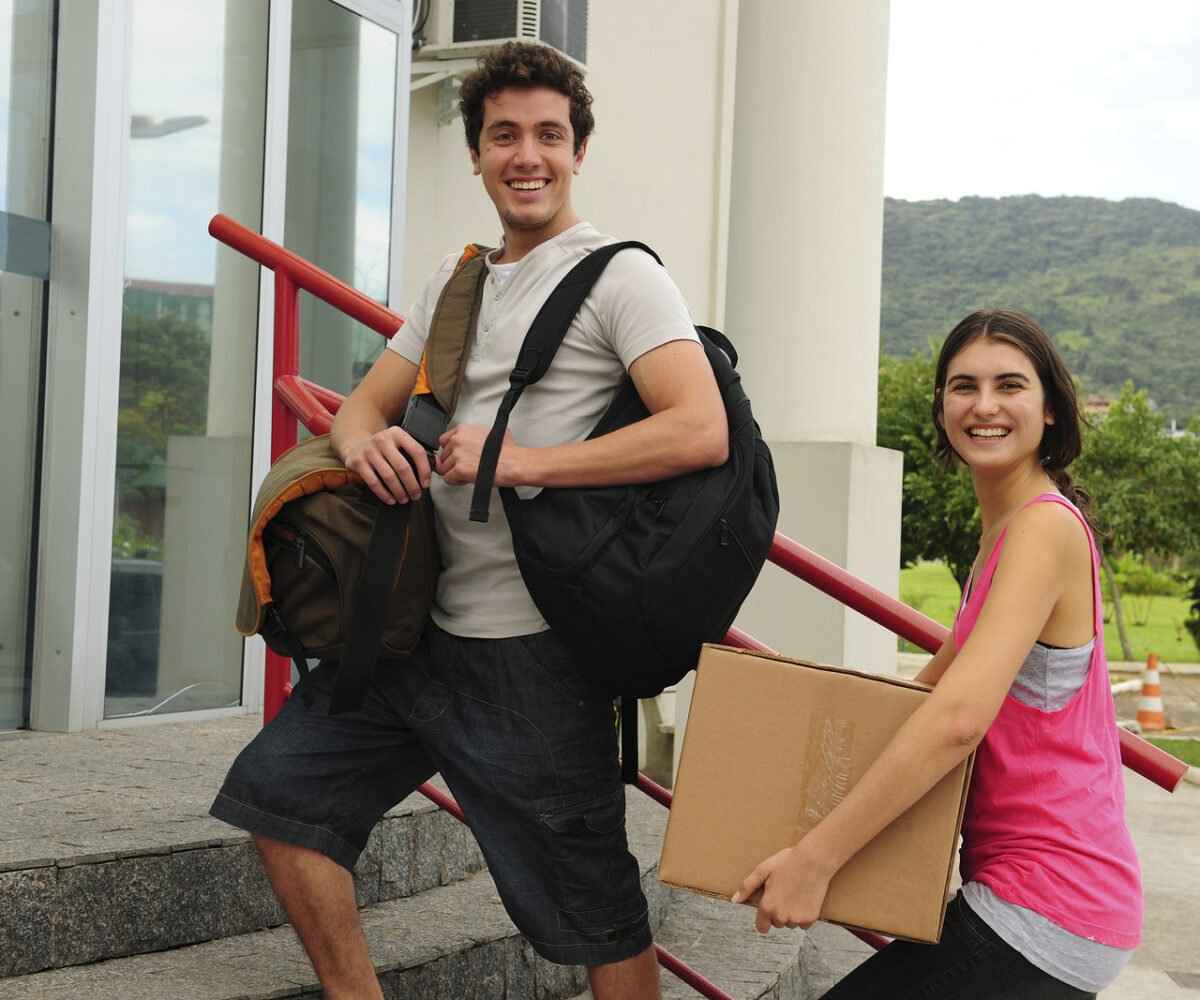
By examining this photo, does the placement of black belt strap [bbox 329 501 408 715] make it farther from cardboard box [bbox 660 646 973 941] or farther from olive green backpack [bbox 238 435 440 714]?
cardboard box [bbox 660 646 973 941]

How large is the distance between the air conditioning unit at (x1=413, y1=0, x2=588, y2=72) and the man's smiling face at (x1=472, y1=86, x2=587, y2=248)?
4.81 meters

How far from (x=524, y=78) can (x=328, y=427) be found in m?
0.85

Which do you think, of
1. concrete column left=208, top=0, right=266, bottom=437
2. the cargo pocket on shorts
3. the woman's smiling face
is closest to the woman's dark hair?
the woman's smiling face

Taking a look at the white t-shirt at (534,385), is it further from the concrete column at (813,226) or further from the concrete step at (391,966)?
the concrete column at (813,226)

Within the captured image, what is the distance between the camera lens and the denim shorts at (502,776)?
2113mm

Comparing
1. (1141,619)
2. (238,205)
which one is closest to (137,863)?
→ (238,205)

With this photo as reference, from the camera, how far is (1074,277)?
281 feet

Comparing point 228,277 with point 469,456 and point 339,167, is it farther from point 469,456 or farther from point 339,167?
point 469,456

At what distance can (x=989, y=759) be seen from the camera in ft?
5.76

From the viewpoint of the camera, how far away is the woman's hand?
5.56 feet

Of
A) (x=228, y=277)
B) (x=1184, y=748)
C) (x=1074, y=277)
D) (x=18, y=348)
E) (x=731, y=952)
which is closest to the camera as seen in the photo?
(x=731, y=952)

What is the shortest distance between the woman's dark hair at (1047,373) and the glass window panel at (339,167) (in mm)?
3923

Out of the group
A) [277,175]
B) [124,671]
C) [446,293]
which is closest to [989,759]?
[446,293]

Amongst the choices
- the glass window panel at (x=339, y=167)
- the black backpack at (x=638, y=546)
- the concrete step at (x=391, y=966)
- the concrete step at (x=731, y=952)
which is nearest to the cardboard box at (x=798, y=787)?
the black backpack at (x=638, y=546)
